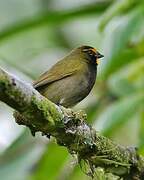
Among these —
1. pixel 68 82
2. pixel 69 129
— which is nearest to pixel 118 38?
pixel 68 82

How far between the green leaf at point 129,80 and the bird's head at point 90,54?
0.22 metres

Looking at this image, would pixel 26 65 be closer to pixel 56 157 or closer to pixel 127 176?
pixel 56 157

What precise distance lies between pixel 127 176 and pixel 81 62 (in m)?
1.15

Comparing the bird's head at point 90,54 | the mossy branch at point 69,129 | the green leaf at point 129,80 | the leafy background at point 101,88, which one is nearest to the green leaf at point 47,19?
the leafy background at point 101,88

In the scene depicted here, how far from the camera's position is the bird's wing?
15.8 ft

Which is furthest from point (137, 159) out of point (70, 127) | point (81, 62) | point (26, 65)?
point (26, 65)

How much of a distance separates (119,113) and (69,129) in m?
1.10

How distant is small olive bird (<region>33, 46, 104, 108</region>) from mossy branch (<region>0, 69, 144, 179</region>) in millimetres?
624

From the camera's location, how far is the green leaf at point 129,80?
5391mm

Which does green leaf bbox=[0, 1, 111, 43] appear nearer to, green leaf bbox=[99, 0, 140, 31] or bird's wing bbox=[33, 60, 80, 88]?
bird's wing bbox=[33, 60, 80, 88]

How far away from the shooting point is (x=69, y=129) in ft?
12.8

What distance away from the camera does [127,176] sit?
4492 millimetres

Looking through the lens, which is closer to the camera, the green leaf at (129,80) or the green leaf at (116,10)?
the green leaf at (116,10)

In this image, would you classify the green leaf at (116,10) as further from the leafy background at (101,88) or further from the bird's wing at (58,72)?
the bird's wing at (58,72)
